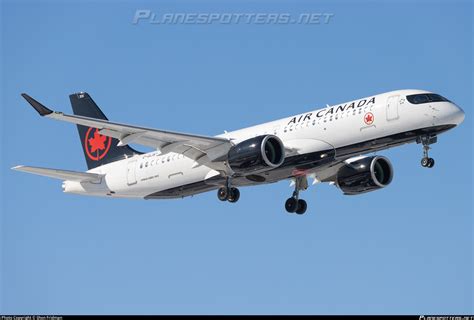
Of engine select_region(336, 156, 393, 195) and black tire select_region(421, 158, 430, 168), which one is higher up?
engine select_region(336, 156, 393, 195)

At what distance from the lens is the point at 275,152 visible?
52.6 meters

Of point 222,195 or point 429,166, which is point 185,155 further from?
point 429,166

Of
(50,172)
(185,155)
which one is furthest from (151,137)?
(50,172)

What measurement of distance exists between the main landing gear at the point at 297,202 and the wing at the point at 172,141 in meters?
5.55

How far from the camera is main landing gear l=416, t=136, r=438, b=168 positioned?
51031mm

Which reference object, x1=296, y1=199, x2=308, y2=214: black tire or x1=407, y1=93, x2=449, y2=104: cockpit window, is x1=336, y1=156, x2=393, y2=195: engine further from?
x1=407, y1=93, x2=449, y2=104: cockpit window

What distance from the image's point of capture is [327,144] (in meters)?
52.1

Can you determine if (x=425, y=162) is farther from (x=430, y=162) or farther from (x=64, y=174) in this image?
(x=64, y=174)

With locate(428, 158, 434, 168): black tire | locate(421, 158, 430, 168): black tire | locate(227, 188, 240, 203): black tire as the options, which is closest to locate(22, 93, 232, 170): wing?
locate(227, 188, 240, 203): black tire

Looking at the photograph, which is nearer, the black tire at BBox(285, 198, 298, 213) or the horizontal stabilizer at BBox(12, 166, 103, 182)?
the horizontal stabilizer at BBox(12, 166, 103, 182)

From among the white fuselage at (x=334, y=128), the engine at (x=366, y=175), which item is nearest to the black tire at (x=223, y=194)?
the white fuselage at (x=334, y=128)

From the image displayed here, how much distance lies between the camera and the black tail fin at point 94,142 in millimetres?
63003

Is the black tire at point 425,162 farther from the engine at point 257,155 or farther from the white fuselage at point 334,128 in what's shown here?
the engine at point 257,155

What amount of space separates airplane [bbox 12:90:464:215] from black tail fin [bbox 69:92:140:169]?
112 millimetres
